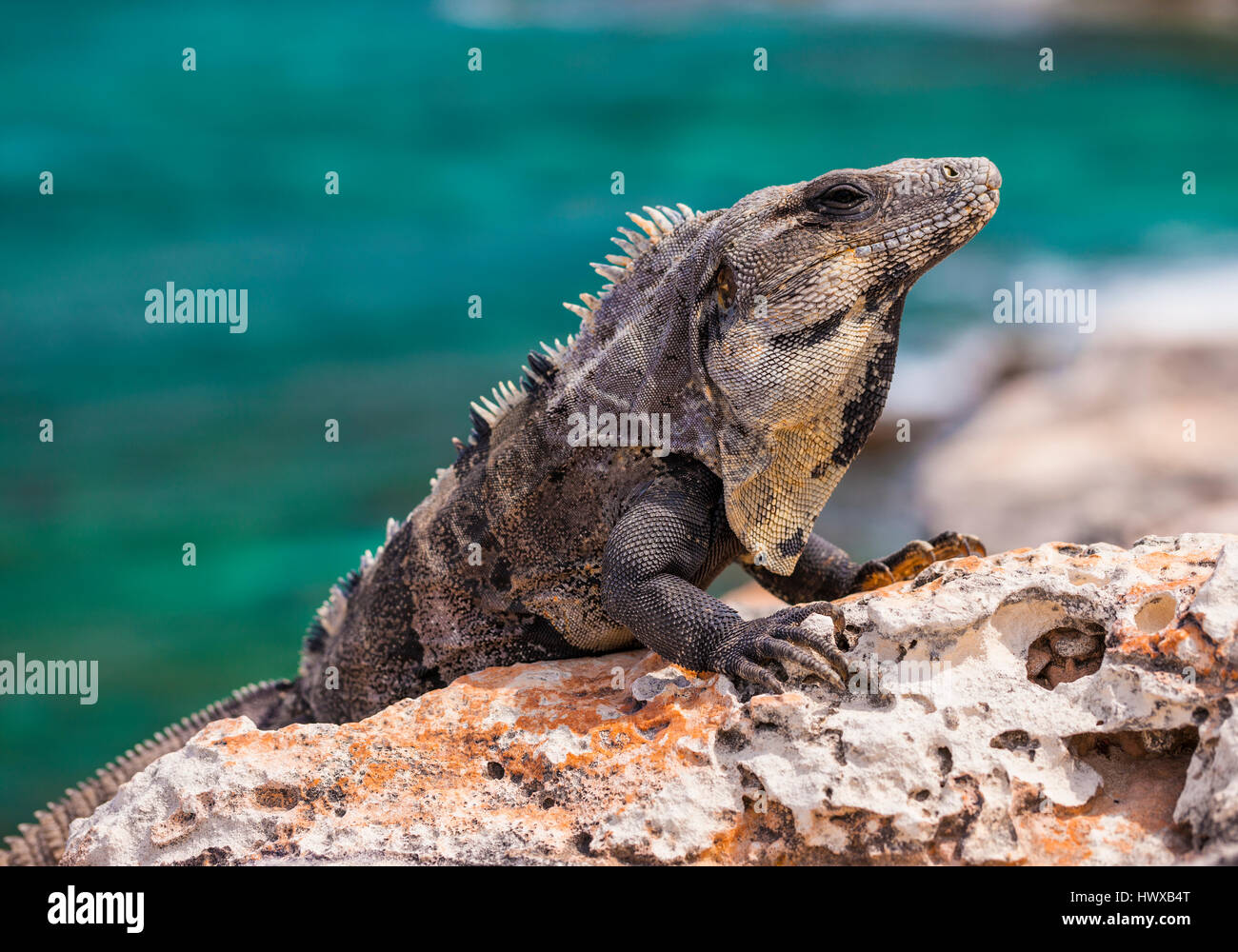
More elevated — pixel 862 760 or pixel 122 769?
pixel 862 760

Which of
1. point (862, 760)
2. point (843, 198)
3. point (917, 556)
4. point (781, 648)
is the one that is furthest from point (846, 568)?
point (862, 760)

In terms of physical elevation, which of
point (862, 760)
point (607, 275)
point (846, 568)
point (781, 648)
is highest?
point (607, 275)

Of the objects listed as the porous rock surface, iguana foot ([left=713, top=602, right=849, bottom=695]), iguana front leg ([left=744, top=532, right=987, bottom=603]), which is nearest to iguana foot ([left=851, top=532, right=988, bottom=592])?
iguana front leg ([left=744, top=532, right=987, bottom=603])

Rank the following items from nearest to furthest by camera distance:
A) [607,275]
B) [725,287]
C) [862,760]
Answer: [862,760] < [725,287] < [607,275]

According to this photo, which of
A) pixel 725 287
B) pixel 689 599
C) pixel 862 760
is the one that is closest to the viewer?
pixel 862 760

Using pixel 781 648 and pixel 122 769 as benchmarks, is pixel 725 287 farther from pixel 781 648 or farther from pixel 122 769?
pixel 122 769

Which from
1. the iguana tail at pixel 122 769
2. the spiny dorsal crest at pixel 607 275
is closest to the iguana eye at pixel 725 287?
the spiny dorsal crest at pixel 607 275

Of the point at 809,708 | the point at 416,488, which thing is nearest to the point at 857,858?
the point at 809,708

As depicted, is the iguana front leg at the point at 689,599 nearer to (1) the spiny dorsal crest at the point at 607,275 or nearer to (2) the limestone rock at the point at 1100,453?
(1) the spiny dorsal crest at the point at 607,275
